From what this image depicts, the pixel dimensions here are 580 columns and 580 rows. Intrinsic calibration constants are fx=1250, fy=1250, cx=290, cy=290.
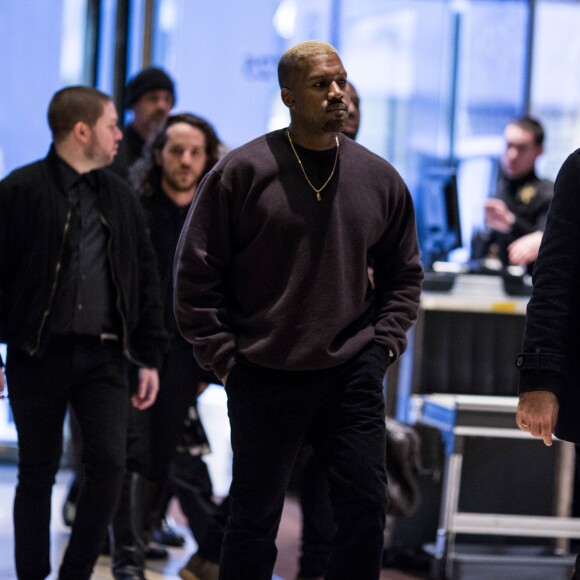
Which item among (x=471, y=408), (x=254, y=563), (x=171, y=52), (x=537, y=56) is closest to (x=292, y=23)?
(x=171, y=52)

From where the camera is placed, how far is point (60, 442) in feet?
12.3

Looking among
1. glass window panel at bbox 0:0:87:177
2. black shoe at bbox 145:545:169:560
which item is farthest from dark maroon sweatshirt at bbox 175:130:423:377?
glass window panel at bbox 0:0:87:177

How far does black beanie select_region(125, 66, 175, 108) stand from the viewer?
5422 millimetres

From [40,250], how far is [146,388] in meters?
0.63

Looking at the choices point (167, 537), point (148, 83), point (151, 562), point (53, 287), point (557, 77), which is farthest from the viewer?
point (557, 77)

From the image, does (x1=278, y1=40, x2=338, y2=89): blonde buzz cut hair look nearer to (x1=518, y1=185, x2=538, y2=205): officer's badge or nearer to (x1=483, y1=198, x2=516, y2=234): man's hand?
(x1=483, y1=198, x2=516, y2=234): man's hand

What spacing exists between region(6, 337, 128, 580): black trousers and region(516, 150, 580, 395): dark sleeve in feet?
4.98

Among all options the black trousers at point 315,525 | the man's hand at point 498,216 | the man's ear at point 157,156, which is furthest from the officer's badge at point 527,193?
the black trousers at point 315,525

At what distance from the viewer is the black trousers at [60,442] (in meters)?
3.67

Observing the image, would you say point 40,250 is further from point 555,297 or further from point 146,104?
point 146,104

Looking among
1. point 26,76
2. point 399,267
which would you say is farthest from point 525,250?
point 26,76

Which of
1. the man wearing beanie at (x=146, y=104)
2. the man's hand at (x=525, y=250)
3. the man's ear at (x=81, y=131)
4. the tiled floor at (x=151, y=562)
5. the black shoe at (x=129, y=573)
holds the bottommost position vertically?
the tiled floor at (x=151, y=562)

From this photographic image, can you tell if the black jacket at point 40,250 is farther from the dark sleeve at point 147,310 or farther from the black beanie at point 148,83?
the black beanie at point 148,83

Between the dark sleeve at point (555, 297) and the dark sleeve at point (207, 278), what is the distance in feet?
2.44
